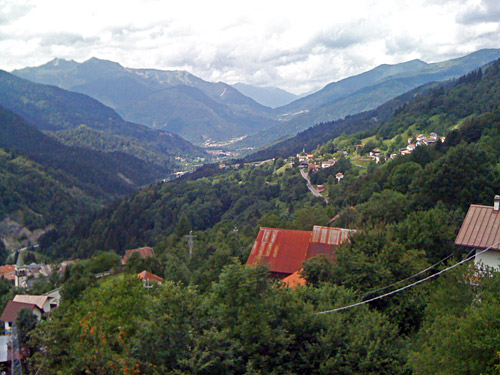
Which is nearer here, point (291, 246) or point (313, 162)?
point (291, 246)

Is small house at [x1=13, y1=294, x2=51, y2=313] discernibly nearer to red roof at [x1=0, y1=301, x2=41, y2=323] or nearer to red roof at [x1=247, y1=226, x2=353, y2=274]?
red roof at [x1=0, y1=301, x2=41, y2=323]

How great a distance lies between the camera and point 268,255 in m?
33.8

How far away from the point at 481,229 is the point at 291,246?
1591 cm

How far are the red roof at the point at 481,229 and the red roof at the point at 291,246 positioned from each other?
42.6ft

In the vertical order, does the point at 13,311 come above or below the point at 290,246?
below

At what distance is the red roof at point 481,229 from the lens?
19578 millimetres

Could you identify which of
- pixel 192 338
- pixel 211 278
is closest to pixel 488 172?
pixel 211 278

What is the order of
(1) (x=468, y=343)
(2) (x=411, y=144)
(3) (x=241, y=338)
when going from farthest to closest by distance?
1. (2) (x=411, y=144)
2. (3) (x=241, y=338)
3. (1) (x=468, y=343)

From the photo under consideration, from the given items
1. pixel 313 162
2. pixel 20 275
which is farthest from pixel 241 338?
pixel 313 162

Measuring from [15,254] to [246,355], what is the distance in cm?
12647

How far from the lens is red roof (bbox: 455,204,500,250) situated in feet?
64.2

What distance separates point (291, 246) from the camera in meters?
34.1

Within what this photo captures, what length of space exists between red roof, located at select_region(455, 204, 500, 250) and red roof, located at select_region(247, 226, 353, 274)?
13.0m

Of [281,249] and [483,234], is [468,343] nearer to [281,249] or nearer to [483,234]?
[483,234]
